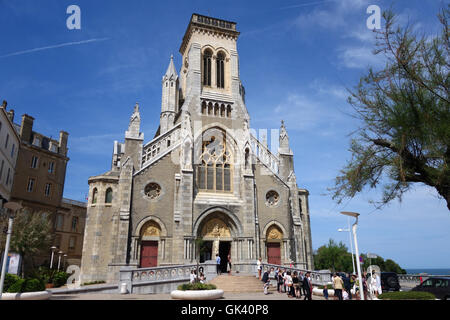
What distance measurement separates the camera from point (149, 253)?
25.9 meters

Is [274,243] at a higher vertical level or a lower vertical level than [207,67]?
lower

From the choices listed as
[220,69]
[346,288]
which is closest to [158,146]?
[220,69]

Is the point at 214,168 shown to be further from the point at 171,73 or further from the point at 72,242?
the point at 72,242

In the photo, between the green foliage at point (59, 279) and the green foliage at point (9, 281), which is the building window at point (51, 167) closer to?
the green foliage at point (59, 279)

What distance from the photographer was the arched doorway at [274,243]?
28.6m

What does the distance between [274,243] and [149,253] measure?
10.7 meters

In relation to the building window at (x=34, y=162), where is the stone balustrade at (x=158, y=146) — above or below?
below

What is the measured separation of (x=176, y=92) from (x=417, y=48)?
29.6 m

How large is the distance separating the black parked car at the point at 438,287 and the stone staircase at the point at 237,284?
9.36 metres

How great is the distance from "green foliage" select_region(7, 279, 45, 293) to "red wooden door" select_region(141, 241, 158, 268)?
1065 centimetres

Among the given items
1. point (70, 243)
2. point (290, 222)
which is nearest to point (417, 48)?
point (290, 222)

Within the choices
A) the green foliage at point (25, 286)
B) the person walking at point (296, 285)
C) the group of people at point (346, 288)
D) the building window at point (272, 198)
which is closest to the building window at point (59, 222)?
the building window at point (272, 198)

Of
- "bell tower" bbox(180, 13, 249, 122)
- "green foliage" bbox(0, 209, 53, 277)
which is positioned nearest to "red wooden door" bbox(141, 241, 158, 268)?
"green foliage" bbox(0, 209, 53, 277)
